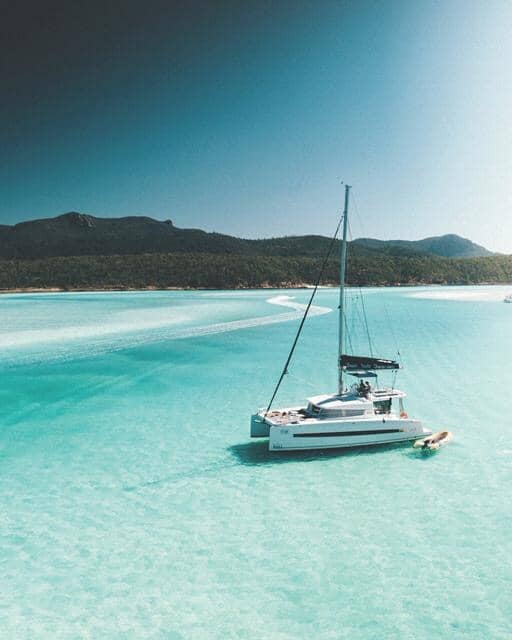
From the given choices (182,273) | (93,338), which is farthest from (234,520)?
(182,273)

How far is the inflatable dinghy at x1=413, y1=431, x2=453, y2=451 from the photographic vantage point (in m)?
18.0

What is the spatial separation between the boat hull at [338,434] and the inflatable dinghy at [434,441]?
0.57 metres

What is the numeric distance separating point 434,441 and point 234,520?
8483 mm

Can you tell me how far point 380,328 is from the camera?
54062mm

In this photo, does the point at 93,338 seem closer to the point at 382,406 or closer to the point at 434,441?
the point at 382,406

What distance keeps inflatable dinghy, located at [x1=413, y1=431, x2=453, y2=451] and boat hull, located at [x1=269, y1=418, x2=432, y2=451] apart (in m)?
0.57

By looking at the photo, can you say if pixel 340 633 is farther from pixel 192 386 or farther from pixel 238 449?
pixel 192 386

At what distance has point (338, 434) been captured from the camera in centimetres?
1762

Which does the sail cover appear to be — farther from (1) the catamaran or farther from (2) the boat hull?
(2) the boat hull

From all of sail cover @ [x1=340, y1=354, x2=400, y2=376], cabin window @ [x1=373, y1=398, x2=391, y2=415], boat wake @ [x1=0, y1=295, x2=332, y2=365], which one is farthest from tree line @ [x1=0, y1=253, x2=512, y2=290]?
cabin window @ [x1=373, y1=398, x2=391, y2=415]

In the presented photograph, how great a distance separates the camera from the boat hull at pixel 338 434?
1725 cm

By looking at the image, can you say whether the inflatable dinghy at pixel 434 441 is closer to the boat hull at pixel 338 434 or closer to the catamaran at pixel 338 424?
the catamaran at pixel 338 424

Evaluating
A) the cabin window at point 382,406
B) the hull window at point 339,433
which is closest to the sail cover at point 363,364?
the cabin window at point 382,406

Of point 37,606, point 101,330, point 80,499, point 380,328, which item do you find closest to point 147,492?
point 80,499
